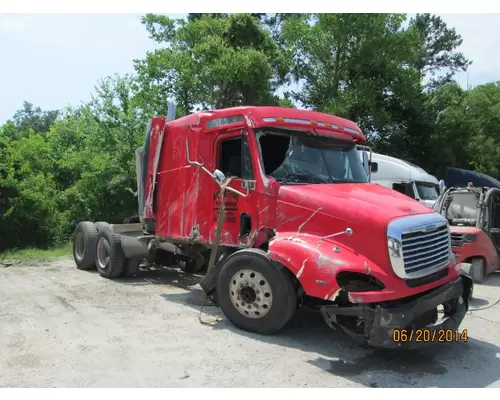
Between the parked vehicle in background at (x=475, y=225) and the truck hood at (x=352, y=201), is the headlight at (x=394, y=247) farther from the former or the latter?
the parked vehicle in background at (x=475, y=225)

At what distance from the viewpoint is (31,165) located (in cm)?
1641

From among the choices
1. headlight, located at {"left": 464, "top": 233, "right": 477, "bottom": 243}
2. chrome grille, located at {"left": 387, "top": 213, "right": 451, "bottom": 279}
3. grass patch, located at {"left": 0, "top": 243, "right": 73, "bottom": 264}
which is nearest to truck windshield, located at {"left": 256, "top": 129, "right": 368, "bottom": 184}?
chrome grille, located at {"left": 387, "top": 213, "right": 451, "bottom": 279}

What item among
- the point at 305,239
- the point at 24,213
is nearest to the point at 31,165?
the point at 24,213

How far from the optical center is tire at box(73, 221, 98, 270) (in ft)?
33.3

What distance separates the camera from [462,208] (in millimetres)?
10586

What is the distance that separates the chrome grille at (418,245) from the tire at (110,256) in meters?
6.03

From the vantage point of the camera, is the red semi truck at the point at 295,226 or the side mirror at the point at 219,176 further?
the side mirror at the point at 219,176

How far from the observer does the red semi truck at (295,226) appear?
4.97m

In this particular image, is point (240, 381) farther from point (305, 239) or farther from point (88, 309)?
point (88, 309)

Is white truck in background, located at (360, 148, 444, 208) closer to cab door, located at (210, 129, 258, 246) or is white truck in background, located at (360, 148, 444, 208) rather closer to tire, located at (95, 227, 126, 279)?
tire, located at (95, 227, 126, 279)

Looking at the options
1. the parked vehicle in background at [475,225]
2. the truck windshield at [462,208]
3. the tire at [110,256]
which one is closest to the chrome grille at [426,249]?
the parked vehicle in background at [475,225]

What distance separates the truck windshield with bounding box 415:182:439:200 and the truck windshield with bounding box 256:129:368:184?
32.7 ft

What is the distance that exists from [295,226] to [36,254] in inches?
393

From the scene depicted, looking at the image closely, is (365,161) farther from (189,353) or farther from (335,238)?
(189,353)
